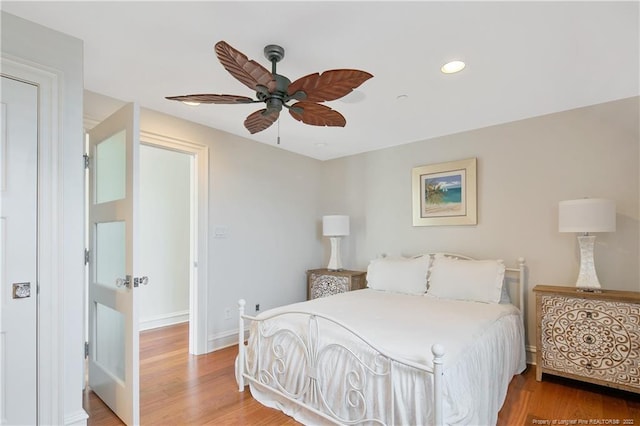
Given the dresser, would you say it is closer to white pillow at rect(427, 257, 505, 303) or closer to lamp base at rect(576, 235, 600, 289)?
lamp base at rect(576, 235, 600, 289)

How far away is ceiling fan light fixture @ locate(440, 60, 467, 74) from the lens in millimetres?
2199

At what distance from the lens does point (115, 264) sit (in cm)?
230

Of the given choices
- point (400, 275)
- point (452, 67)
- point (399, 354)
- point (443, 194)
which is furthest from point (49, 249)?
point (443, 194)

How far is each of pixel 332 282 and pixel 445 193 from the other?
5.73ft

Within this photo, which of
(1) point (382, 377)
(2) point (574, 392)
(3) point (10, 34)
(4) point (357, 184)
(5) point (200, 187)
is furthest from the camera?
(4) point (357, 184)

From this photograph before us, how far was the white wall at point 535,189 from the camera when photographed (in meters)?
2.80

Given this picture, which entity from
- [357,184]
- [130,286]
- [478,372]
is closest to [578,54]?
[478,372]

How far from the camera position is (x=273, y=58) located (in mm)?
2043

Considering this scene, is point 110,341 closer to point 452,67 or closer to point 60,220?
point 60,220

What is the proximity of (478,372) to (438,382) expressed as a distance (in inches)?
21.1

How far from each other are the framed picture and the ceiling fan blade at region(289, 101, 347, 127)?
2.01 metres

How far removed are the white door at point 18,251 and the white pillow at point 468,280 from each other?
121 inches

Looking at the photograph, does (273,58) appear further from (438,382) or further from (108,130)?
(438,382)

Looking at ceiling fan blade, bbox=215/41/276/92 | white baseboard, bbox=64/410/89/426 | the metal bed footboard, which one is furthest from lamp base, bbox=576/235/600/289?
white baseboard, bbox=64/410/89/426
